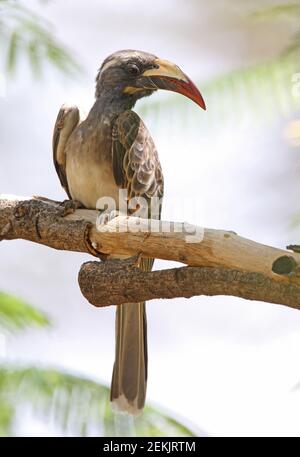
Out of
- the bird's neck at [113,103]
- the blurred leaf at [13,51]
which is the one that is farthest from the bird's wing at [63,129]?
the blurred leaf at [13,51]

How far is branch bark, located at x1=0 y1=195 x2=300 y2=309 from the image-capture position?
159 inches

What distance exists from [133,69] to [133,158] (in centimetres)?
55

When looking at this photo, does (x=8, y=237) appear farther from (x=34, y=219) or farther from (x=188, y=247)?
(x=188, y=247)

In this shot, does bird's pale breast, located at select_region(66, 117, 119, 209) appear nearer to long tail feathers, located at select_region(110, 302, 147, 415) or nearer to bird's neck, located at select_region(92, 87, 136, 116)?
bird's neck, located at select_region(92, 87, 136, 116)

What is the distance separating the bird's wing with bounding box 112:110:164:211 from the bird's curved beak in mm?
202

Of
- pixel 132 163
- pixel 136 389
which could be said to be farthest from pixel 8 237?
pixel 136 389

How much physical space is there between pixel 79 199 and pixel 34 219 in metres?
0.47

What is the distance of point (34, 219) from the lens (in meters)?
5.01

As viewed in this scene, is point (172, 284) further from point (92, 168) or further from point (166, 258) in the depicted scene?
point (92, 168)

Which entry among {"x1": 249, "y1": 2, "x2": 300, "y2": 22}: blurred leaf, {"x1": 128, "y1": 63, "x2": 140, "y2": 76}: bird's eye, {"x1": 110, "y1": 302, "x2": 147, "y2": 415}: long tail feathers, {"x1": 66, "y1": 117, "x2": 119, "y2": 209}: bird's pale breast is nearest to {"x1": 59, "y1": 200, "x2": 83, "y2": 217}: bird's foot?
{"x1": 66, "y1": 117, "x2": 119, "y2": 209}: bird's pale breast

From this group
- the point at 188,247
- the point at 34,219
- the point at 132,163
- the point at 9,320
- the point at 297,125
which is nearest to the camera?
the point at 297,125

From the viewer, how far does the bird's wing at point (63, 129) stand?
570cm

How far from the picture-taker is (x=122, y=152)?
17.8 ft
